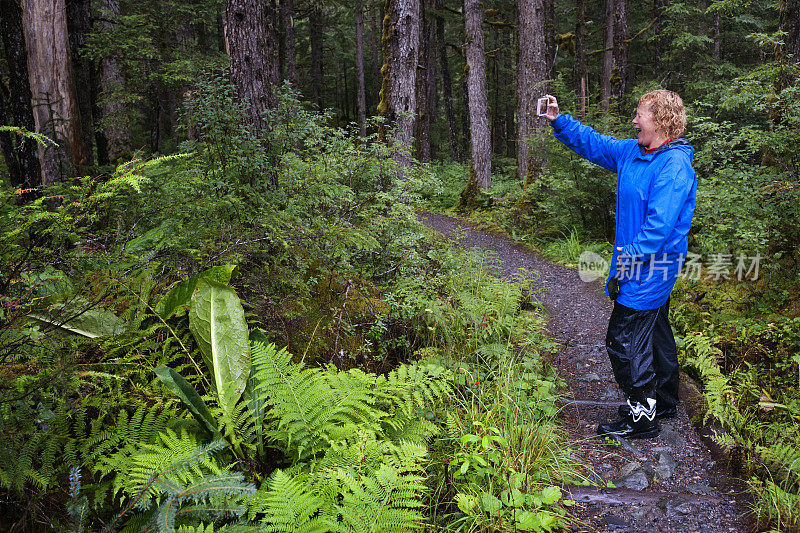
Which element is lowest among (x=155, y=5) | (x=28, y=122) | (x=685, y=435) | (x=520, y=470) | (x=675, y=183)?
(x=685, y=435)

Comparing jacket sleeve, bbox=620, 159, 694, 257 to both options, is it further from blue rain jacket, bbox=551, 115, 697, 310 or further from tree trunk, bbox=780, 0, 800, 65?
tree trunk, bbox=780, 0, 800, 65

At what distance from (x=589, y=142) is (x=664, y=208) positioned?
1130 millimetres

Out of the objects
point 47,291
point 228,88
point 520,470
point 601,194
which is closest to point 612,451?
point 520,470

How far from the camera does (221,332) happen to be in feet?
8.92

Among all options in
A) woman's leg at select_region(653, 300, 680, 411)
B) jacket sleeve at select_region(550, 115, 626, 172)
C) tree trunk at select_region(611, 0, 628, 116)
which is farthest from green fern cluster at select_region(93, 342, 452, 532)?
tree trunk at select_region(611, 0, 628, 116)

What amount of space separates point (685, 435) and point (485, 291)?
8.07ft

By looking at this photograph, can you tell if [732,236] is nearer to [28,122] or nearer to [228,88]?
[228,88]

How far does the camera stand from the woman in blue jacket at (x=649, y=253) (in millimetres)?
3236

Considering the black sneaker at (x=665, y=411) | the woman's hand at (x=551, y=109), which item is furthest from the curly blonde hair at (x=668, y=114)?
the black sneaker at (x=665, y=411)

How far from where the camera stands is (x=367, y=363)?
383 centimetres

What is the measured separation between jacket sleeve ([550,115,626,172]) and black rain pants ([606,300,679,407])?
1.30 m

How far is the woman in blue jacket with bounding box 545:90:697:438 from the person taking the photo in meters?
3.24

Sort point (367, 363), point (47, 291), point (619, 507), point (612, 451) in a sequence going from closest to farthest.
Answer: point (47, 291), point (619, 507), point (612, 451), point (367, 363)

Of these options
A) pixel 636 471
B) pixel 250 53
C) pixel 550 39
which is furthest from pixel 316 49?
pixel 636 471
